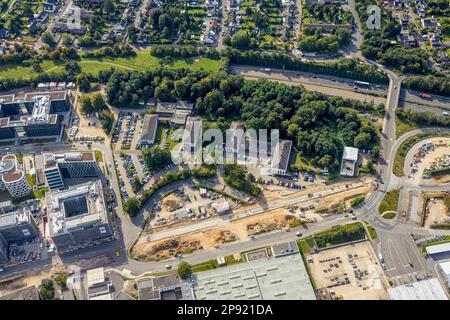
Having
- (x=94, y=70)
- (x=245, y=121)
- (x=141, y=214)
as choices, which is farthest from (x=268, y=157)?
(x=94, y=70)

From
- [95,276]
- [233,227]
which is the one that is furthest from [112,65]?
[95,276]

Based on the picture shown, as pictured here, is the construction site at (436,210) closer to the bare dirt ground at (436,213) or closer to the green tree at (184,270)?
the bare dirt ground at (436,213)

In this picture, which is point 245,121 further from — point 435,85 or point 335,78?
point 435,85

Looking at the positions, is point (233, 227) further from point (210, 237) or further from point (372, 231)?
point (372, 231)

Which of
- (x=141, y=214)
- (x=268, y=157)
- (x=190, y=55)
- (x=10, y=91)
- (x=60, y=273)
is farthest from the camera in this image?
(x=190, y=55)

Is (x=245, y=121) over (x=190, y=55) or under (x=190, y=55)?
under

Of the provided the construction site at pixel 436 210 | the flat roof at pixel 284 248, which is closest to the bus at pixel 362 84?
the construction site at pixel 436 210
